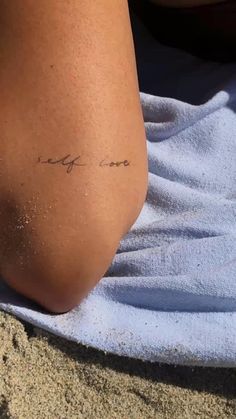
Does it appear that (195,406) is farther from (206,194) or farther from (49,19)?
(49,19)

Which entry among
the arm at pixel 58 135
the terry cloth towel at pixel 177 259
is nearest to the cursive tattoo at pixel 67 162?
the arm at pixel 58 135

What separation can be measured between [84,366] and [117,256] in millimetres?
174

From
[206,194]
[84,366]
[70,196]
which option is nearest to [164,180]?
[206,194]

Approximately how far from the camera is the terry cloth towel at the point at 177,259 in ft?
3.59

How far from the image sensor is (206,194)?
1222 mm

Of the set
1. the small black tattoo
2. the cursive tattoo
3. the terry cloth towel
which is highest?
the cursive tattoo

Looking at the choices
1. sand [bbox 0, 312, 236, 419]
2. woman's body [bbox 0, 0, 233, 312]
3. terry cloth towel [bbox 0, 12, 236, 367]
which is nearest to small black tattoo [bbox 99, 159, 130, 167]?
woman's body [bbox 0, 0, 233, 312]

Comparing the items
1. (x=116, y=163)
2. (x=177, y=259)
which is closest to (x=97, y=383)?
(x=177, y=259)

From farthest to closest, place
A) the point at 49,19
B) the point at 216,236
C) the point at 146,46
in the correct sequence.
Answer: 1. the point at 146,46
2. the point at 216,236
3. the point at 49,19

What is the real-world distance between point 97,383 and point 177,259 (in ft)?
0.70

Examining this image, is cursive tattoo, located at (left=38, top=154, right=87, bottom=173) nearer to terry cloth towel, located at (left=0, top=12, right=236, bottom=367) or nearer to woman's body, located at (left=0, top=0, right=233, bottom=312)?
woman's body, located at (left=0, top=0, right=233, bottom=312)

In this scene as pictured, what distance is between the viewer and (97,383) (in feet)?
3.64

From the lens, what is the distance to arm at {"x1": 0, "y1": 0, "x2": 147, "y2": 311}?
105cm

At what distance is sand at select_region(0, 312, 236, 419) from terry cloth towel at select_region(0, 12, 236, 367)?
26 mm
